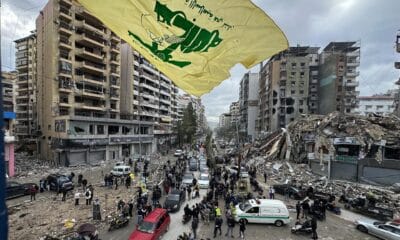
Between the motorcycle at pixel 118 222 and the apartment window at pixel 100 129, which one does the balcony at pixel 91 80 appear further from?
the motorcycle at pixel 118 222

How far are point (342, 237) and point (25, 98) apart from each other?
61.1 m

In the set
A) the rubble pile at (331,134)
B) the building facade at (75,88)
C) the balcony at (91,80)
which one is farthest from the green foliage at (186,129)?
the balcony at (91,80)

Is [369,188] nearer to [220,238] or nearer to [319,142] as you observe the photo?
[319,142]

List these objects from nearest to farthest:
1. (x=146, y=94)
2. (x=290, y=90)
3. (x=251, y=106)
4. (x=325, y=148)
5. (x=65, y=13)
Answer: (x=325, y=148), (x=65, y=13), (x=146, y=94), (x=290, y=90), (x=251, y=106)

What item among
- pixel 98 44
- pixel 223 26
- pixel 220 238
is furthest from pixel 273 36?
pixel 98 44

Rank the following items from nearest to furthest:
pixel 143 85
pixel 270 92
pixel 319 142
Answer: pixel 319 142, pixel 143 85, pixel 270 92

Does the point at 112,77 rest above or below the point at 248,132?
above

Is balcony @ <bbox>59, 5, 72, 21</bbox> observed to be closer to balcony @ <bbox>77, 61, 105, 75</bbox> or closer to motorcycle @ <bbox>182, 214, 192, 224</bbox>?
balcony @ <bbox>77, 61, 105, 75</bbox>

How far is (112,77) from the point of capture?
1807 inches

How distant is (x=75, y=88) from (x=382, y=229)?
41.2 metres

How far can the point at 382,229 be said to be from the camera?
1409 centimetres

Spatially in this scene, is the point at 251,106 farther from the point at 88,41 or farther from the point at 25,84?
the point at 25,84

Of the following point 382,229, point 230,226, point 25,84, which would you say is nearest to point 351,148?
point 382,229

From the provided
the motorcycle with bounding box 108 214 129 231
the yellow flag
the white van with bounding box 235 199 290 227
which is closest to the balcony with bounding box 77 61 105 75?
the motorcycle with bounding box 108 214 129 231
